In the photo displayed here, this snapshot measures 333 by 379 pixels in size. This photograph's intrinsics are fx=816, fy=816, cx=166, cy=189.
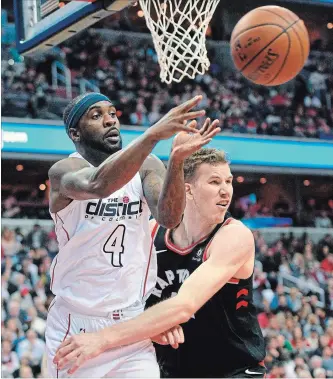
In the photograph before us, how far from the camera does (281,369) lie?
10.7 m

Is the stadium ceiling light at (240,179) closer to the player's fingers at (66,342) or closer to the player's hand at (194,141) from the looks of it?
the player's fingers at (66,342)

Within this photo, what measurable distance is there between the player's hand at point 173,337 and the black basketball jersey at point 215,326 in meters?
0.31

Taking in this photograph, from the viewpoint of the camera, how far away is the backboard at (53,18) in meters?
5.22

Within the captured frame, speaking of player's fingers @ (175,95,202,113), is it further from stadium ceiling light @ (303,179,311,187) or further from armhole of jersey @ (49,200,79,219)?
stadium ceiling light @ (303,179,311,187)

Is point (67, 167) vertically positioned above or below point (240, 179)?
above

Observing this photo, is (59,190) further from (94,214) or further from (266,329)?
(266,329)

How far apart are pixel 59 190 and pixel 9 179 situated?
14693mm

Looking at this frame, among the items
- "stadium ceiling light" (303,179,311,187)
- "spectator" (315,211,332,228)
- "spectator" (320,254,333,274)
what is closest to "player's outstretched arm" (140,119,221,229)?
"spectator" (320,254,333,274)

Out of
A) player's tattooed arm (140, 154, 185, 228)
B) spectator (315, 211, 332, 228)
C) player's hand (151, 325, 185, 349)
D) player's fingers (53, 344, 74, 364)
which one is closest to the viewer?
player's tattooed arm (140, 154, 185, 228)

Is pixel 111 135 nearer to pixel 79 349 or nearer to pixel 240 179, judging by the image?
pixel 79 349

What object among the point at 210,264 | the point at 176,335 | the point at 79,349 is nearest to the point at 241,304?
the point at 210,264

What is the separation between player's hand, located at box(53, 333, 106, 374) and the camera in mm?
3268

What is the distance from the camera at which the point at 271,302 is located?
12984 millimetres

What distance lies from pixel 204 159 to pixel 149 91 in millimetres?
13511
